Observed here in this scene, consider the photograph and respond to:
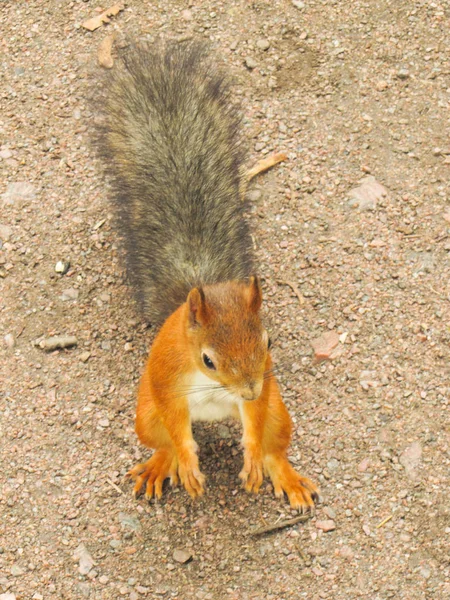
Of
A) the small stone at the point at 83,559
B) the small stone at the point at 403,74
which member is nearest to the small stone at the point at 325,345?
the small stone at the point at 83,559

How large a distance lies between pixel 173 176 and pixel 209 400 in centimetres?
87

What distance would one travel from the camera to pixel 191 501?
10.5 feet

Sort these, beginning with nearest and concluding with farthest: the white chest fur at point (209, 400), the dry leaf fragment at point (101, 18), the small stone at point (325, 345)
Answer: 1. the white chest fur at point (209, 400)
2. the small stone at point (325, 345)
3. the dry leaf fragment at point (101, 18)

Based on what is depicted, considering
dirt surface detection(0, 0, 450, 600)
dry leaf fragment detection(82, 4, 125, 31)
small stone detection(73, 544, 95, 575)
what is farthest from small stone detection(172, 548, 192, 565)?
dry leaf fragment detection(82, 4, 125, 31)

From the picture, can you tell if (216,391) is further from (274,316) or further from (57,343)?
(57,343)

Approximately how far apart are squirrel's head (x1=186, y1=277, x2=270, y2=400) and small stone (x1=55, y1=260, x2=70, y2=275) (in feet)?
3.92

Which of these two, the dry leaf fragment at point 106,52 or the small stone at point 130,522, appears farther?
the dry leaf fragment at point 106,52

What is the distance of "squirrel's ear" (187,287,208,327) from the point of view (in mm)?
2648

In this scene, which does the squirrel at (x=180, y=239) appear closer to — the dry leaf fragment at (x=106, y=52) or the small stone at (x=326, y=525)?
the small stone at (x=326, y=525)

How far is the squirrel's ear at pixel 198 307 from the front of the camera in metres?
2.65

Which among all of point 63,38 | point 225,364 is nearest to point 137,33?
point 63,38

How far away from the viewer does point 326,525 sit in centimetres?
311

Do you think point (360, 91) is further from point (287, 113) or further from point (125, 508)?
point (125, 508)

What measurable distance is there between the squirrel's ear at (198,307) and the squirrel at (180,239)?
0.06 meters
